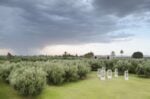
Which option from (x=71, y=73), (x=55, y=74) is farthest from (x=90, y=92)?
(x=71, y=73)

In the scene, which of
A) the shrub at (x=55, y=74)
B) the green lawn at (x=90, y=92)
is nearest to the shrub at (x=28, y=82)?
the green lawn at (x=90, y=92)

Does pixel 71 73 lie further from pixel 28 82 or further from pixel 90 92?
pixel 28 82

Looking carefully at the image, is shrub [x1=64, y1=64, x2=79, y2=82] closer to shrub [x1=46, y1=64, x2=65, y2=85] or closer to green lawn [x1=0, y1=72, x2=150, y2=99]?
shrub [x1=46, y1=64, x2=65, y2=85]

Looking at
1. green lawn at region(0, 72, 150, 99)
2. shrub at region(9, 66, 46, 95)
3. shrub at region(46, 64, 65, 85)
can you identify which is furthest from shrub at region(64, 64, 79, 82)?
shrub at region(9, 66, 46, 95)

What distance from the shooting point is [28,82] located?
15906 mm

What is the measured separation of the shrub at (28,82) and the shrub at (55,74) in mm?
3880

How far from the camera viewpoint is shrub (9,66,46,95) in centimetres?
1583

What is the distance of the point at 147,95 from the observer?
60.5 ft

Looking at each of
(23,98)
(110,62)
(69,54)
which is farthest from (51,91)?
(69,54)

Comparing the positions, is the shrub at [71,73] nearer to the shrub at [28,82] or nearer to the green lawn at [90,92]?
the green lawn at [90,92]

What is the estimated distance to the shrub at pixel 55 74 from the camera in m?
20.6

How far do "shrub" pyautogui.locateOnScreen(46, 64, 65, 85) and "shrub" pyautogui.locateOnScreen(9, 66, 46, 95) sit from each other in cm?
388

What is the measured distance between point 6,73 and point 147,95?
11722mm

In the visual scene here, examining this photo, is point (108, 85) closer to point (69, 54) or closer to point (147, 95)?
point (147, 95)
